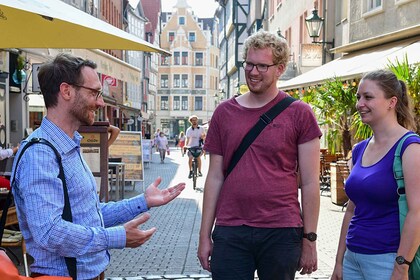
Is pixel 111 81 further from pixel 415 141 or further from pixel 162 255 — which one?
pixel 415 141

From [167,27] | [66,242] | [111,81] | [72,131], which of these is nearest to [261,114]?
[72,131]

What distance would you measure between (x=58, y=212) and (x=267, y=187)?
3.82 ft

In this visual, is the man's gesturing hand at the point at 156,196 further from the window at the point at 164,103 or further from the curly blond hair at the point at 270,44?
the window at the point at 164,103

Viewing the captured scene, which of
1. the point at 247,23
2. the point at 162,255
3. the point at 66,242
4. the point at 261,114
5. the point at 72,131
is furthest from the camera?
the point at 247,23

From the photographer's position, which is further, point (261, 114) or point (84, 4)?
point (84, 4)

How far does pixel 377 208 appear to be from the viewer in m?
2.99

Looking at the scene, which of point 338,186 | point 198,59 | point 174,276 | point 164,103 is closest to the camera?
point 174,276

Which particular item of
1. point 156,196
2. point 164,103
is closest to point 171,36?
point 164,103

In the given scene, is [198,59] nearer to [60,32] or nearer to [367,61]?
[367,61]

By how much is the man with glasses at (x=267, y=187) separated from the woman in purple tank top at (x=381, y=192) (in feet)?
0.68

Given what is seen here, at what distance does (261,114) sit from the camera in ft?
10.5

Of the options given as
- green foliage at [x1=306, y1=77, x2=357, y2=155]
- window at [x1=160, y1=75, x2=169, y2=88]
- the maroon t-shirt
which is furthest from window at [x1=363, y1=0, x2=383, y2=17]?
window at [x1=160, y1=75, x2=169, y2=88]

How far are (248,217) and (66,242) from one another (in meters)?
1.11

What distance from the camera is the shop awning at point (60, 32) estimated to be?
4871mm
